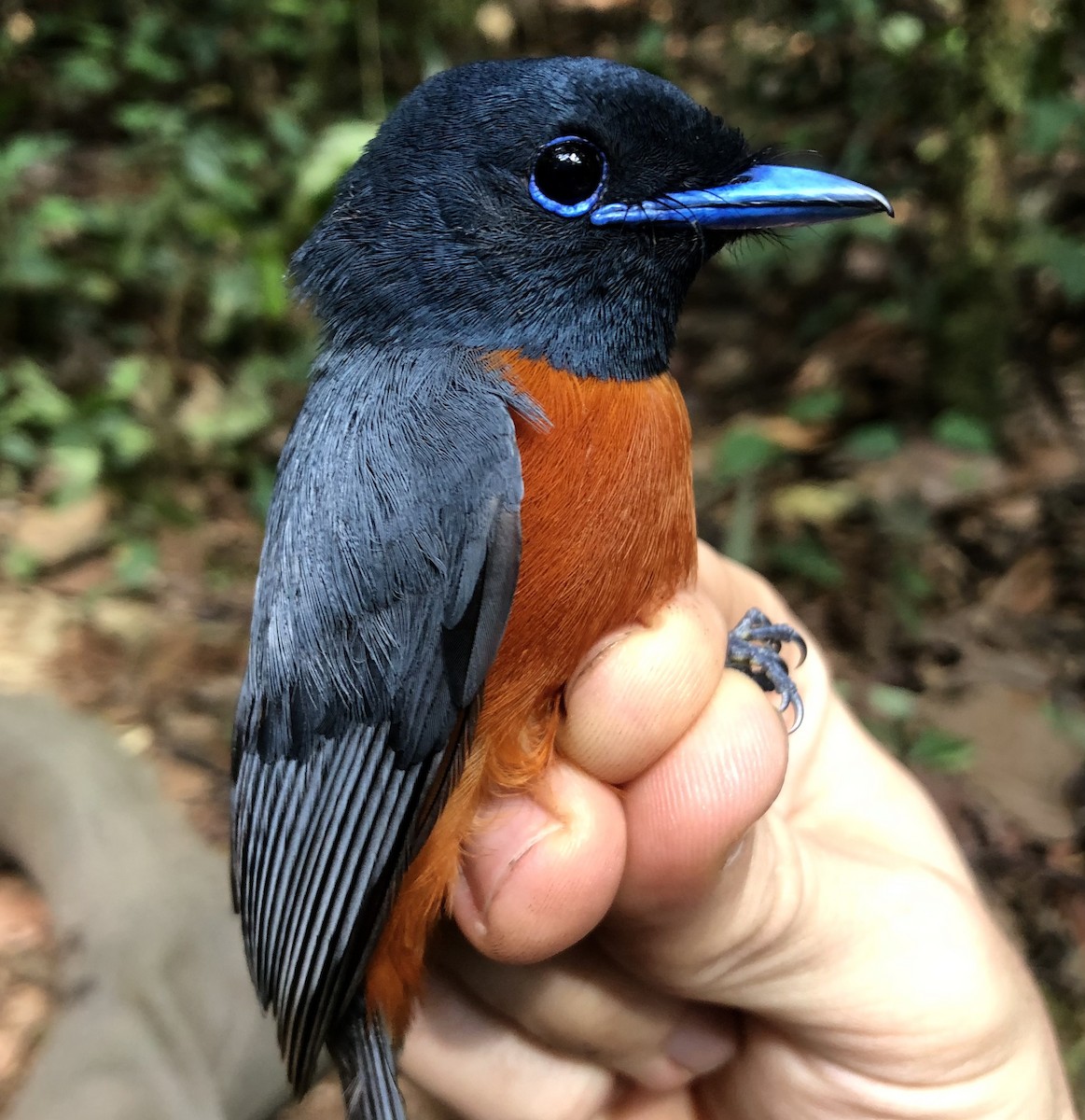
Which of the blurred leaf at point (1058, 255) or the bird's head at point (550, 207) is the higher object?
the bird's head at point (550, 207)

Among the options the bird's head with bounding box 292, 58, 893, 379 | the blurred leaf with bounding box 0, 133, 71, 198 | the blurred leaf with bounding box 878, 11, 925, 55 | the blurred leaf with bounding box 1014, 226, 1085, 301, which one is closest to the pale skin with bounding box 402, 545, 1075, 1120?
the bird's head with bounding box 292, 58, 893, 379

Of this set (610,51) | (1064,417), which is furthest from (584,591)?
(610,51)

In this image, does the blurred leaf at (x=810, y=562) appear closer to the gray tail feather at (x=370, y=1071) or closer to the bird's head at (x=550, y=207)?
the bird's head at (x=550, y=207)

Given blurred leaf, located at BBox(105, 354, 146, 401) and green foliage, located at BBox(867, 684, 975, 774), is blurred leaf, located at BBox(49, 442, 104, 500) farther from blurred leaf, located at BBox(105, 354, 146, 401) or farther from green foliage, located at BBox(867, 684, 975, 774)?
green foliage, located at BBox(867, 684, 975, 774)

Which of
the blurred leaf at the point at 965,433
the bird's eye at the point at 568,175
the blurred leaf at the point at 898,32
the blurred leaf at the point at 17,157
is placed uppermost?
the blurred leaf at the point at 17,157

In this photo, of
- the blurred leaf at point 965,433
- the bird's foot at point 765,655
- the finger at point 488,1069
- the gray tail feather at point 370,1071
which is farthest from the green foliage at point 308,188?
the gray tail feather at point 370,1071

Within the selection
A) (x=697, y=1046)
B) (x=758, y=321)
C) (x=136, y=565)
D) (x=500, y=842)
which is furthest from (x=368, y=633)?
(x=758, y=321)
